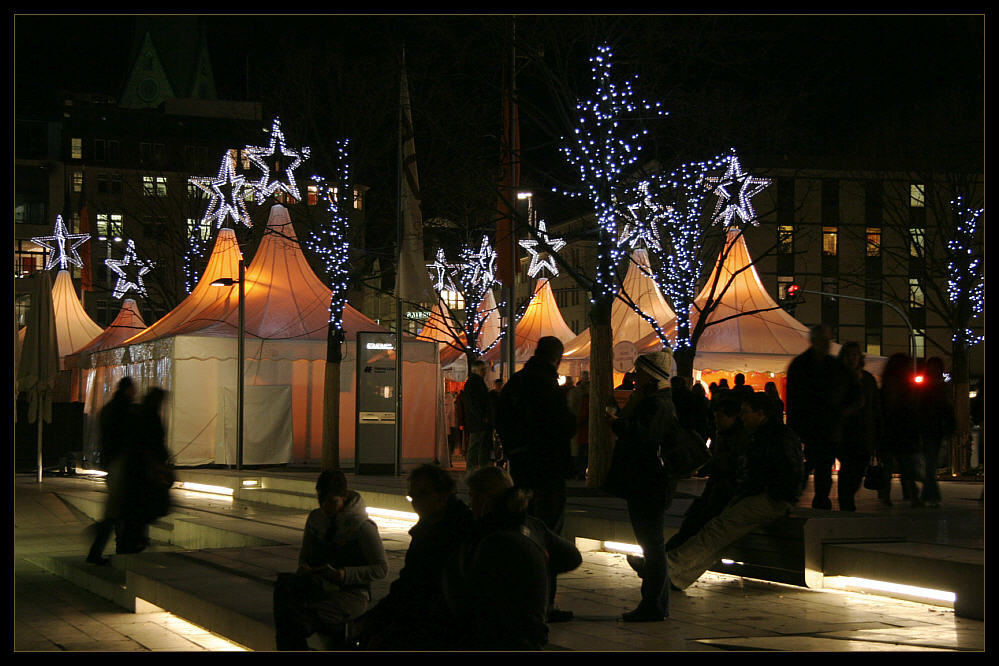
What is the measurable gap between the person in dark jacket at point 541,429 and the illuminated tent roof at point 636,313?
24337 mm

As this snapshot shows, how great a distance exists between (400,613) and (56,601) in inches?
265

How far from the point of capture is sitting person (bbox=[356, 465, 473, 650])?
20.7ft

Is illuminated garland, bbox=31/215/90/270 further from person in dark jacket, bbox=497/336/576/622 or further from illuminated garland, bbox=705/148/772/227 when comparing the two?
person in dark jacket, bbox=497/336/576/622

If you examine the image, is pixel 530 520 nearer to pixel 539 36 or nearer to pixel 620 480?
pixel 620 480

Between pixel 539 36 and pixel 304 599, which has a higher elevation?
pixel 539 36

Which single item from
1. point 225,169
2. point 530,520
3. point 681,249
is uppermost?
point 225,169

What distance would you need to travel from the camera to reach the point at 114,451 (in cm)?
1290

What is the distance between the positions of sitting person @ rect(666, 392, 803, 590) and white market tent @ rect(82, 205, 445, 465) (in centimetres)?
1697

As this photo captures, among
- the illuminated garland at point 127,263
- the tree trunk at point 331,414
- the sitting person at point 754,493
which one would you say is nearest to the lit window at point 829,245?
the illuminated garland at point 127,263

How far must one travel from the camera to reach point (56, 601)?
12102 mm

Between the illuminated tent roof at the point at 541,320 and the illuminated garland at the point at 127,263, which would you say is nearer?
the illuminated garland at the point at 127,263

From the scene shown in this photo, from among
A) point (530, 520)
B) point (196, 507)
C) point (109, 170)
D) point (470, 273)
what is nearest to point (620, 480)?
point (530, 520)

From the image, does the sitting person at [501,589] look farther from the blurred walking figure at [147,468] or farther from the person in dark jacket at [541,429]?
the blurred walking figure at [147,468]

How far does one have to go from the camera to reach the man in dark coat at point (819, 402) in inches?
470
